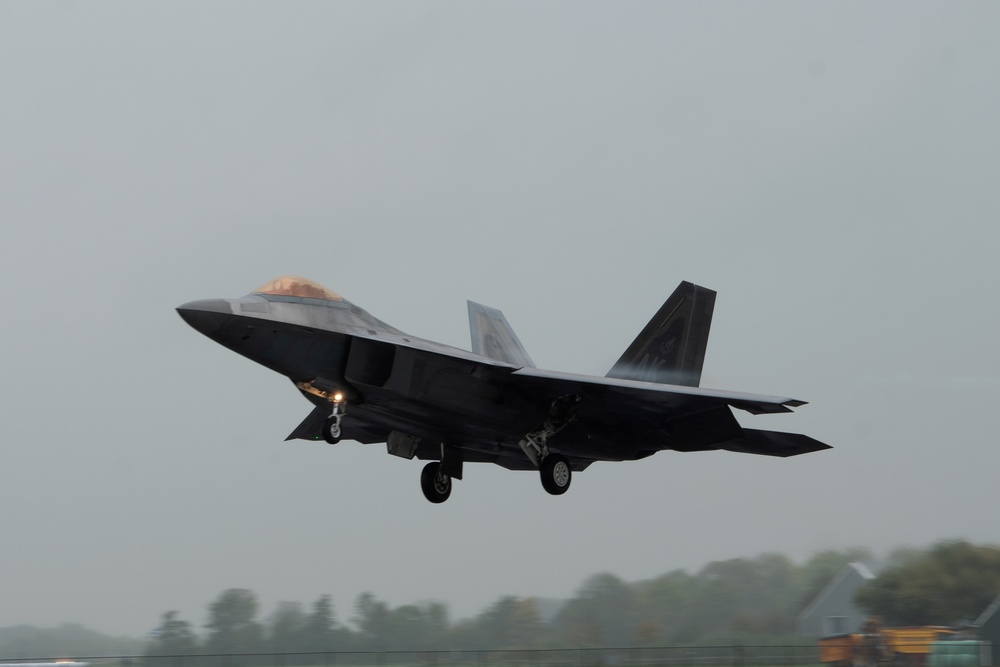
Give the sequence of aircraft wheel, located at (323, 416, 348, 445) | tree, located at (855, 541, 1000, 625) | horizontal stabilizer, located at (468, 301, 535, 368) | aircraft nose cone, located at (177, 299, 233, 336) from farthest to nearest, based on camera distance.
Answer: tree, located at (855, 541, 1000, 625)
horizontal stabilizer, located at (468, 301, 535, 368)
aircraft wheel, located at (323, 416, 348, 445)
aircraft nose cone, located at (177, 299, 233, 336)

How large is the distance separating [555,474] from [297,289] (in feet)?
19.5

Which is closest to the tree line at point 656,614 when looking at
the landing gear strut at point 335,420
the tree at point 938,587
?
the tree at point 938,587

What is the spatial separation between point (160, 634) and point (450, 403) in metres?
17.9

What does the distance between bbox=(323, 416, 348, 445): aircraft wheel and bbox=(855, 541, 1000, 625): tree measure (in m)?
16.6

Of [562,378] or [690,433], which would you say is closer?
[562,378]

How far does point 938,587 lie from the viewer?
25.5 metres

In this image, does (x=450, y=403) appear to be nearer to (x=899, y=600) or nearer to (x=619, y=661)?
(x=619, y=661)

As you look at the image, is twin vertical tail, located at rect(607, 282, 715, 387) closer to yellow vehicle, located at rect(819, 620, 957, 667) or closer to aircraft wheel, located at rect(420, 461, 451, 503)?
aircraft wheel, located at rect(420, 461, 451, 503)

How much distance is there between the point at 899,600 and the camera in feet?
84.8

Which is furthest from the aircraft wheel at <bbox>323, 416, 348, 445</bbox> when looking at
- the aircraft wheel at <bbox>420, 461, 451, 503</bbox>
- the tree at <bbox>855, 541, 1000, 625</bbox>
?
the tree at <bbox>855, 541, 1000, 625</bbox>

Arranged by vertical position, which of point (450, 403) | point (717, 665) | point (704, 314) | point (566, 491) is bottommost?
point (717, 665)

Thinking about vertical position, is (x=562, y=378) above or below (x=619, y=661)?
above

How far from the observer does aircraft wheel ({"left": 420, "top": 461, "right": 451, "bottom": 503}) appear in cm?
1961

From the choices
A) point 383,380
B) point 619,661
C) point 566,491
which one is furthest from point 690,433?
point 619,661
